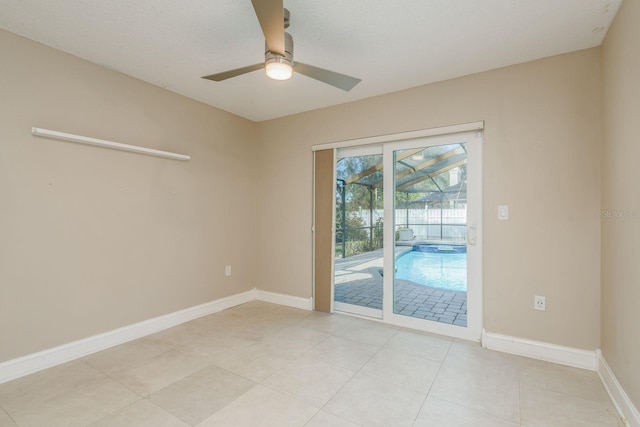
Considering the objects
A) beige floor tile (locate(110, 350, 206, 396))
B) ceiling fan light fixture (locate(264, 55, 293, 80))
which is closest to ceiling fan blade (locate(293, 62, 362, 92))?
ceiling fan light fixture (locate(264, 55, 293, 80))

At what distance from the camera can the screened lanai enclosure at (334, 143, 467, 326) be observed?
3.04 meters

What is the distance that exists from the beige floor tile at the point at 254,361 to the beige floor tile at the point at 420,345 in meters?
1.00

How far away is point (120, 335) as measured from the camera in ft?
9.25

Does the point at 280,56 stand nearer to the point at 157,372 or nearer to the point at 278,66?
the point at 278,66

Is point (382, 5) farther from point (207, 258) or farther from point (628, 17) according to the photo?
point (207, 258)

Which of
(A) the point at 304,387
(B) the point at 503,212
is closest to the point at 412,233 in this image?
(B) the point at 503,212

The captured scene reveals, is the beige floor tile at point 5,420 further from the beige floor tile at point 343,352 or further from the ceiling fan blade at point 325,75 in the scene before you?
the ceiling fan blade at point 325,75

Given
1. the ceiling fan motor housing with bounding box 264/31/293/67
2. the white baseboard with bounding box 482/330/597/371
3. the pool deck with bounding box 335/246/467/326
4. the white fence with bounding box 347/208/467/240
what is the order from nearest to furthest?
the ceiling fan motor housing with bounding box 264/31/293/67 < the white baseboard with bounding box 482/330/597/371 < the white fence with bounding box 347/208/467/240 < the pool deck with bounding box 335/246/467/326

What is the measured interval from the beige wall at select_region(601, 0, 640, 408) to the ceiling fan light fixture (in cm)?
200

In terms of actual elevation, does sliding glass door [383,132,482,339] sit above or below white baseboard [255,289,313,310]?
above

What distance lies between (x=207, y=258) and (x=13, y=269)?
67.8 inches

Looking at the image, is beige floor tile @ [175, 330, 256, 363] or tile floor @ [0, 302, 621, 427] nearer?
tile floor @ [0, 302, 621, 427]

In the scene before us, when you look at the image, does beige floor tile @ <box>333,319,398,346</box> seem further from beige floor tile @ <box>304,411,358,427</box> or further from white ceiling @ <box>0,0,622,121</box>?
white ceiling @ <box>0,0,622,121</box>

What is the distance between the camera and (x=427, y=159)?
3199mm
